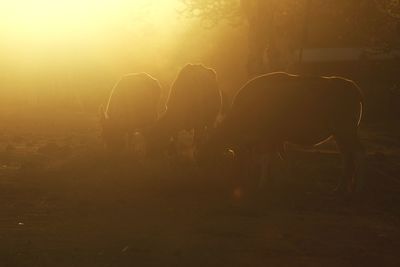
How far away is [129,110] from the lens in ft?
69.4

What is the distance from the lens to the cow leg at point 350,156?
1398cm

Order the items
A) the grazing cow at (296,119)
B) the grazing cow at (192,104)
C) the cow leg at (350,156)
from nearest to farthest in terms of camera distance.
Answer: the cow leg at (350,156)
the grazing cow at (296,119)
the grazing cow at (192,104)

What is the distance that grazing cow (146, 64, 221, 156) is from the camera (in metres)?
18.3

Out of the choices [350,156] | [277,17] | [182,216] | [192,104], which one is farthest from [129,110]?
[182,216]

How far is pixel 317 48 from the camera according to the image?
54.0 metres

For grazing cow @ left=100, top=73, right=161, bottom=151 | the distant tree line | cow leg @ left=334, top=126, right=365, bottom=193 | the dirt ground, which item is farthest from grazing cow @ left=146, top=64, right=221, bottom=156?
cow leg @ left=334, top=126, right=365, bottom=193

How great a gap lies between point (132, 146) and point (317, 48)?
34977 millimetres

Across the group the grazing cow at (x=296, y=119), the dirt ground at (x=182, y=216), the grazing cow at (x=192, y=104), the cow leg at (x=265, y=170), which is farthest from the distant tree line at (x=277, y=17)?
the cow leg at (x=265, y=170)

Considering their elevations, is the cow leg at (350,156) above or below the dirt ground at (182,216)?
above

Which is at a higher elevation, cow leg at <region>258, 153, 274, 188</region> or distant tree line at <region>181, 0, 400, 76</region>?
distant tree line at <region>181, 0, 400, 76</region>

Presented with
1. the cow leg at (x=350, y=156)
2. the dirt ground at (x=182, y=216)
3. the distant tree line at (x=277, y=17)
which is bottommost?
the dirt ground at (x=182, y=216)

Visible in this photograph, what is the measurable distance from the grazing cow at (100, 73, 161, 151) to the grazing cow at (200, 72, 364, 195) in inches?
256

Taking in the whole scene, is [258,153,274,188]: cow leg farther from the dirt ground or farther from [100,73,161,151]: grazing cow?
[100,73,161,151]: grazing cow

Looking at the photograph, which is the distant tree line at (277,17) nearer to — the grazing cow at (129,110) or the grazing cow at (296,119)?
the grazing cow at (129,110)
